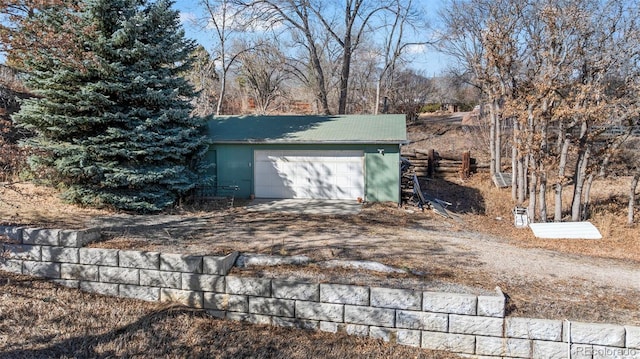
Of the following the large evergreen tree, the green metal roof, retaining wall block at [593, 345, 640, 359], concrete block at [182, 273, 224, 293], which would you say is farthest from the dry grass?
the green metal roof

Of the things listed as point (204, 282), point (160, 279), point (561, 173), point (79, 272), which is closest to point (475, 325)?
point (204, 282)

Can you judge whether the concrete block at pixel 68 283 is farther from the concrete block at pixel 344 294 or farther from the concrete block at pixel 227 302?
the concrete block at pixel 344 294

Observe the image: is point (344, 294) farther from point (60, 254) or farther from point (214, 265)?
point (60, 254)

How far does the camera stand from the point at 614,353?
165 inches

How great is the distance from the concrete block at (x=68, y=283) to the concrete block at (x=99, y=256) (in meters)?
0.31

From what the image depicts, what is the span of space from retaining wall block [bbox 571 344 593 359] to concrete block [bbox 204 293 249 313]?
11.5 feet

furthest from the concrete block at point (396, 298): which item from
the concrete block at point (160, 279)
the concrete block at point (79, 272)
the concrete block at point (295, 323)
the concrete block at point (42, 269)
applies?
the concrete block at point (42, 269)

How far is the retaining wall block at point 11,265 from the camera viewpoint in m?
5.97

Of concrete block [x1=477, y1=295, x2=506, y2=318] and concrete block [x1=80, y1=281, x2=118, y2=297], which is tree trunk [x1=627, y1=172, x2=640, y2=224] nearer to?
concrete block [x1=477, y1=295, x2=506, y2=318]

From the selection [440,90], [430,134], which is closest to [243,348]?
[430,134]

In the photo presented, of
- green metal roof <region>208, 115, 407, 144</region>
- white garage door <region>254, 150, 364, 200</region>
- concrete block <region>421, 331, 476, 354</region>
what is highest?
green metal roof <region>208, 115, 407, 144</region>

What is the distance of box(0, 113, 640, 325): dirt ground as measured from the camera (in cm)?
502

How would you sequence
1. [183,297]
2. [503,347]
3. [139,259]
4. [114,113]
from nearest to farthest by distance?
[503,347], [183,297], [139,259], [114,113]

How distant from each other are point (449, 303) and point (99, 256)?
4.47 metres
